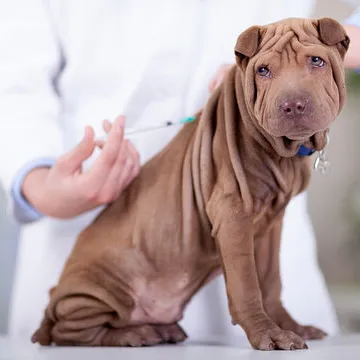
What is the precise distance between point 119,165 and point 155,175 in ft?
0.24

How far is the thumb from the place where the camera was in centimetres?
106

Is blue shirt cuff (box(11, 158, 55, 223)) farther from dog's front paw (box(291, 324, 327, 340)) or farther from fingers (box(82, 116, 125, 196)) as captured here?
dog's front paw (box(291, 324, 327, 340))

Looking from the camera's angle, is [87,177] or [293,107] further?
[87,177]

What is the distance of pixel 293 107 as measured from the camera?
2.46 ft

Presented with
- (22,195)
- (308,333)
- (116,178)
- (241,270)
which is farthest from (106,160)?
(308,333)

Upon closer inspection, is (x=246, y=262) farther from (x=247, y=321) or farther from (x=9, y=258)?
(x=9, y=258)

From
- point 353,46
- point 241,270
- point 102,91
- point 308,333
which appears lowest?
point 308,333

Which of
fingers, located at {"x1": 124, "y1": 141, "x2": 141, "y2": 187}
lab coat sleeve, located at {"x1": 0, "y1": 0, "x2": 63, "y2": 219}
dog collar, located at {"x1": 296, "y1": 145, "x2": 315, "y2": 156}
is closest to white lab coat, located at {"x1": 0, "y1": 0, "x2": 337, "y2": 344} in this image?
lab coat sleeve, located at {"x1": 0, "y1": 0, "x2": 63, "y2": 219}

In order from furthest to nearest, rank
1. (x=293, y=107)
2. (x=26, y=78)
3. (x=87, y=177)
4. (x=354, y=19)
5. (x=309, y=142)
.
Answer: (x=26, y=78) → (x=87, y=177) → (x=354, y=19) → (x=309, y=142) → (x=293, y=107)

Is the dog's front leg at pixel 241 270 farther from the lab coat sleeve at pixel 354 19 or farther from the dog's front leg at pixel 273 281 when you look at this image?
the lab coat sleeve at pixel 354 19

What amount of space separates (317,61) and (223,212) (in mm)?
240

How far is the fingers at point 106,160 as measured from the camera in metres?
1.05

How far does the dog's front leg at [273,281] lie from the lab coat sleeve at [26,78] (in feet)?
1.35

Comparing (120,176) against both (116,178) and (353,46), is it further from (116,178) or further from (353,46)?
(353,46)
